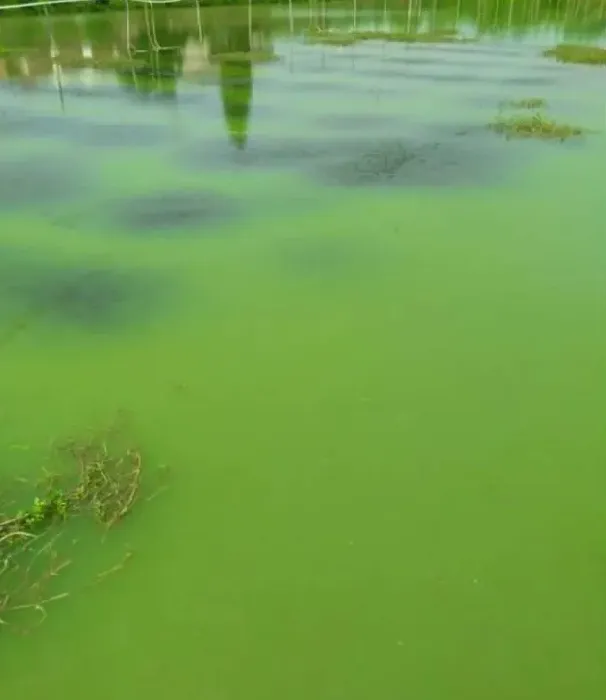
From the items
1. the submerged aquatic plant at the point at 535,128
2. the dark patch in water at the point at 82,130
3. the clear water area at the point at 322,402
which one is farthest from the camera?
the dark patch in water at the point at 82,130

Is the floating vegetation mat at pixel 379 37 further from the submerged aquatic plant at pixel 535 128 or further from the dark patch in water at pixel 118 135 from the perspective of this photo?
the dark patch in water at pixel 118 135

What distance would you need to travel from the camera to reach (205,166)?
6828 mm

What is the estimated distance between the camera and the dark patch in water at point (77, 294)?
399cm

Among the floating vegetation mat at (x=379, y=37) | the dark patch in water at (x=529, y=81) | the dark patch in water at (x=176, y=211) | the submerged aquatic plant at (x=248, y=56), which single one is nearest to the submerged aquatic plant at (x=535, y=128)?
the dark patch in water at (x=529, y=81)

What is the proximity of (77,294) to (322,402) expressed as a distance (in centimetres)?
188

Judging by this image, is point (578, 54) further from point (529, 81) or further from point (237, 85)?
point (237, 85)

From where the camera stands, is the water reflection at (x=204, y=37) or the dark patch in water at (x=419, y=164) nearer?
the dark patch in water at (x=419, y=164)

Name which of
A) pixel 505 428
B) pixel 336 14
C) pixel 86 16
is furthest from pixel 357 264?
pixel 336 14

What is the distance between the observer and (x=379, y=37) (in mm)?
16141

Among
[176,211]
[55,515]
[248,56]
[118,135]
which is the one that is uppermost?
[248,56]

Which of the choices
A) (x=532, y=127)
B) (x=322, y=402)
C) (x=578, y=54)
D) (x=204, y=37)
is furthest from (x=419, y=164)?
(x=204, y=37)

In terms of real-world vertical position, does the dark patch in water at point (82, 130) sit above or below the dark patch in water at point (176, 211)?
above

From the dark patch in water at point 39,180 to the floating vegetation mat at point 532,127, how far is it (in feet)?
15.0

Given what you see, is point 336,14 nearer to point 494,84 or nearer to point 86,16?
point 86,16
